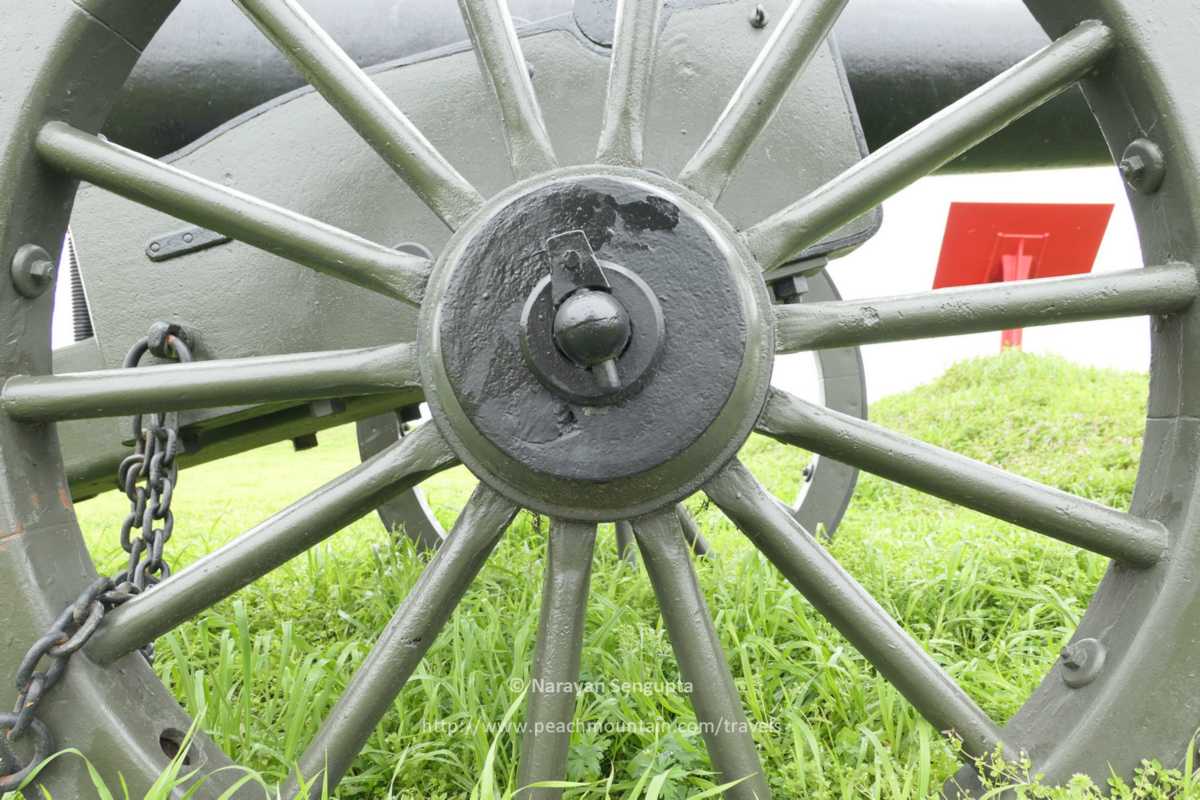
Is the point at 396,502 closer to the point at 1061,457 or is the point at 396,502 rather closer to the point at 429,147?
the point at 429,147

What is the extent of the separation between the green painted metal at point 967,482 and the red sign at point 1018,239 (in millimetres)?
3928

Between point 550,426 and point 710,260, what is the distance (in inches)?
10.4

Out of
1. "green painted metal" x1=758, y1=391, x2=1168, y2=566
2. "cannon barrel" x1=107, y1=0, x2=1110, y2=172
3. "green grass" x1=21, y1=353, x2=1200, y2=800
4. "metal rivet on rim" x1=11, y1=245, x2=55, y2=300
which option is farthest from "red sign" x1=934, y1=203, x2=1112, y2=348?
"metal rivet on rim" x1=11, y1=245, x2=55, y2=300

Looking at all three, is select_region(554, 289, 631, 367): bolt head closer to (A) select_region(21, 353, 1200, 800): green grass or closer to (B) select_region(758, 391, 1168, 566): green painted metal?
(B) select_region(758, 391, 1168, 566): green painted metal

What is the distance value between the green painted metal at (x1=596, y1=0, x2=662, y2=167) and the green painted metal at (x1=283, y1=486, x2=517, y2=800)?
44 centimetres

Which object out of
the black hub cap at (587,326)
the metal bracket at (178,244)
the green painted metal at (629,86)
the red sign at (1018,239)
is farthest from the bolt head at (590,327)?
the red sign at (1018,239)

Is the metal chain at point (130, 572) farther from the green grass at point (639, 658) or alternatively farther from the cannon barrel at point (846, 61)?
the cannon barrel at point (846, 61)

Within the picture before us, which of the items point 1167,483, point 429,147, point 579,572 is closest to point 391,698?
point 579,572

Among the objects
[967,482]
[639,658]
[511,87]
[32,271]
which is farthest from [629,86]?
[639,658]

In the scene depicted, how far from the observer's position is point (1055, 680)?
132 centimetres

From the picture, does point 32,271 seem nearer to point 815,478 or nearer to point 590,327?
point 590,327

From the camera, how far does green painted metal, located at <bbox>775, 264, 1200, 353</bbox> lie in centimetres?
125

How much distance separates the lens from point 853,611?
129 cm

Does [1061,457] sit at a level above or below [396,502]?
above
